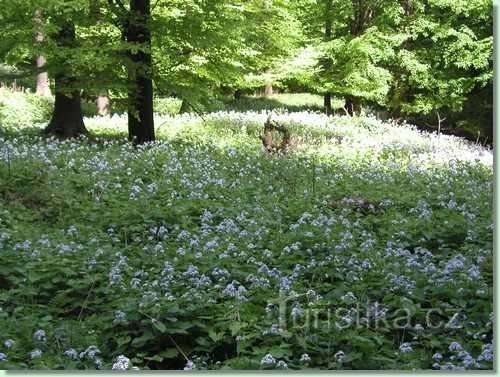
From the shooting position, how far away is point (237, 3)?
73.0 ft

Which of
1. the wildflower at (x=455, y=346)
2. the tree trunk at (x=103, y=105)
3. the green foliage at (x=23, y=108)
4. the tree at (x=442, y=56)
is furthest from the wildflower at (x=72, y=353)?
→ the tree trunk at (x=103, y=105)

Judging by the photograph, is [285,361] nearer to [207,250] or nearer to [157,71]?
[207,250]

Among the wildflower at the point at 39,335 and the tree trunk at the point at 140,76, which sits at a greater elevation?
the tree trunk at the point at 140,76

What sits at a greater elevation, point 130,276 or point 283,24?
point 283,24

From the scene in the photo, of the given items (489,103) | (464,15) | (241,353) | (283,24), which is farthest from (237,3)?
(241,353)

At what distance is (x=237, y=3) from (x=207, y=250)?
704 inches

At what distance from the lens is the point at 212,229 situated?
715cm

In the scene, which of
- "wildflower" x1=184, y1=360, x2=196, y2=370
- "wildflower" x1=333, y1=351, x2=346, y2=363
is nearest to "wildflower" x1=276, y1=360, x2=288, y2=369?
"wildflower" x1=333, y1=351, x2=346, y2=363

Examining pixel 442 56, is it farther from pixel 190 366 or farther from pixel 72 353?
pixel 72 353

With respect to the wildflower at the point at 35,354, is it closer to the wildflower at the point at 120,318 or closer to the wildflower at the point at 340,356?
the wildflower at the point at 120,318

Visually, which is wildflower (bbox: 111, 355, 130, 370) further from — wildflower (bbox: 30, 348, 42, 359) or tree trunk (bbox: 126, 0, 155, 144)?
tree trunk (bbox: 126, 0, 155, 144)

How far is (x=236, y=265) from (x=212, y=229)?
167cm

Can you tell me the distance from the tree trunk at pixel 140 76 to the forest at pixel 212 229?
0.05 meters

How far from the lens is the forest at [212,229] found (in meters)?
4.24
